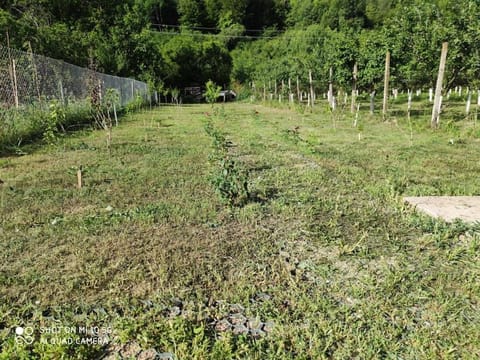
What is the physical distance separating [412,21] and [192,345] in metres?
12.8

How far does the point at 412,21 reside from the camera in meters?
11.1

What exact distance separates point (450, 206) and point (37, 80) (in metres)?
8.48

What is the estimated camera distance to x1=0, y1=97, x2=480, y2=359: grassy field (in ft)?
5.20

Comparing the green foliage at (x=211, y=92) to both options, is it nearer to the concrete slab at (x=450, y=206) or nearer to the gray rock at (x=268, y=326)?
the concrete slab at (x=450, y=206)

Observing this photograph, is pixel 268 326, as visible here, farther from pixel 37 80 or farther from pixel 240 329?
pixel 37 80

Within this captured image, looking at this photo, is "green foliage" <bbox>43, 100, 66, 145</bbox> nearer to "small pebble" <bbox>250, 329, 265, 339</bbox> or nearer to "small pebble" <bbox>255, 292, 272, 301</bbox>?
"small pebble" <bbox>255, 292, 272, 301</bbox>

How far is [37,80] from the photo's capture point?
7750 mm

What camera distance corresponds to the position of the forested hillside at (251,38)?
10.1 m

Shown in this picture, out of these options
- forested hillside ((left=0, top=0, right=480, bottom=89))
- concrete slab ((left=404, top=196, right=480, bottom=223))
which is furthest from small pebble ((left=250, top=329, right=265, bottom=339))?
forested hillside ((left=0, top=0, right=480, bottom=89))

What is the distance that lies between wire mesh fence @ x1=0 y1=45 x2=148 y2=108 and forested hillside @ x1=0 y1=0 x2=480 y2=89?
2.29 feet

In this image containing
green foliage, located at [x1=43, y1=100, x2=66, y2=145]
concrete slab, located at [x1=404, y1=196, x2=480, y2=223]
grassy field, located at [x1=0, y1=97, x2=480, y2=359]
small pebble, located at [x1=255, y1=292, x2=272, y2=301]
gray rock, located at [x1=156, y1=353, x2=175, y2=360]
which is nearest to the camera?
gray rock, located at [x1=156, y1=353, x2=175, y2=360]

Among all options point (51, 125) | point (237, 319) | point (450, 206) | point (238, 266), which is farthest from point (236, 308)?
point (51, 125)

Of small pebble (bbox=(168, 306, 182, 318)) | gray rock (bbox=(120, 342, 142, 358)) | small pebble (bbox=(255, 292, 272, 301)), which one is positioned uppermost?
small pebble (bbox=(168, 306, 182, 318))

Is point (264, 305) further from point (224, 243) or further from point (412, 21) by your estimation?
point (412, 21)
